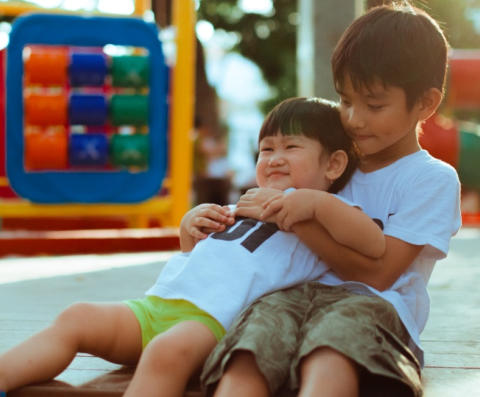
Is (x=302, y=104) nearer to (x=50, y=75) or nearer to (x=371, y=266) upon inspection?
(x=371, y=266)

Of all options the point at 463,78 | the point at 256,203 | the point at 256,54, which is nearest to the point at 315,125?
the point at 256,203

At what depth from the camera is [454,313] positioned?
90.4 inches

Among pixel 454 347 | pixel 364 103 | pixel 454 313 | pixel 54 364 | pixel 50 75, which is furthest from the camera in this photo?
pixel 50 75

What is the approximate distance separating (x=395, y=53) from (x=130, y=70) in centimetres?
338

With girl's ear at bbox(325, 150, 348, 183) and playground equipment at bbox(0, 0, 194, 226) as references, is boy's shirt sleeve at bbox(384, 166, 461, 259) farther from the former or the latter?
playground equipment at bbox(0, 0, 194, 226)

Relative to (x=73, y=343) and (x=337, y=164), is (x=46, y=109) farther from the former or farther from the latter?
(x=73, y=343)

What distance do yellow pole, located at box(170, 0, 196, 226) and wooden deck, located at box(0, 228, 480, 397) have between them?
3.11 ft

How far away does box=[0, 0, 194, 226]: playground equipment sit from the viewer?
4.72 meters

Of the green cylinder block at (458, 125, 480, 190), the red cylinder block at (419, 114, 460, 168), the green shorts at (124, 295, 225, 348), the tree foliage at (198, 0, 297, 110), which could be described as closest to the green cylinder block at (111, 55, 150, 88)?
the red cylinder block at (419, 114, 460, 168)

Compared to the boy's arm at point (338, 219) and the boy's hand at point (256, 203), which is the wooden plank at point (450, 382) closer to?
the boy's arm at point (338, 219)

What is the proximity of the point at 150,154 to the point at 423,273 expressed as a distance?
3.43 metres

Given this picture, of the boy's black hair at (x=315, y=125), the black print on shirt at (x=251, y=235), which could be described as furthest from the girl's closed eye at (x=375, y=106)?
the black print on shirt at (x=251, y=235)

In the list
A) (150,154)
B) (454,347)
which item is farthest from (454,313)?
(150,154)

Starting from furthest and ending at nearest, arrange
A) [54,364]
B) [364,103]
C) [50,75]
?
[50,75] < [364,103] < [54,364]
